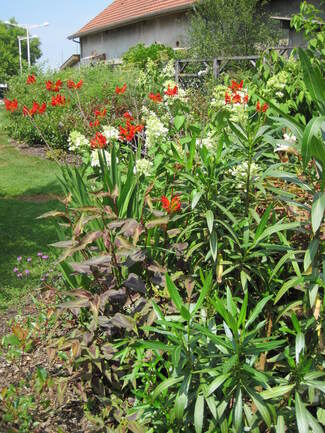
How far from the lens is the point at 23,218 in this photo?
6.75 m

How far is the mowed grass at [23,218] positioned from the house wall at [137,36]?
1192 cm

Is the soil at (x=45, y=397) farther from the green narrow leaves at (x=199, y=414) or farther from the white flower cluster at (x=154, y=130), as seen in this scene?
the white flower cluster at (x=154, y=130)

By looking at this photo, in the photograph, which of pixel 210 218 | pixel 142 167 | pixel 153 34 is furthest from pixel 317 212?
pixel 153 34

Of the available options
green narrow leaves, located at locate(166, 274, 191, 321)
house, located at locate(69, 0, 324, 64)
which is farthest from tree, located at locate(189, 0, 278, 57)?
green narrow leaves, located at locate(166, 274, 191, 321)

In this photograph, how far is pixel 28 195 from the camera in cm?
834

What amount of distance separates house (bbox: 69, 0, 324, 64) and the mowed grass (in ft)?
32.7

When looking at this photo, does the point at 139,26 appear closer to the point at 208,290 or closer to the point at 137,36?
the point at 137,36

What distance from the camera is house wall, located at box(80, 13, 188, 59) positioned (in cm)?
2148

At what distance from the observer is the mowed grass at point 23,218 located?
456 centimetres

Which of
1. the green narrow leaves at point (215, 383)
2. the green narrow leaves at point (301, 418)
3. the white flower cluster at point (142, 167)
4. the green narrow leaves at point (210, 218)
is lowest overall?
the green narrow leaves at point (301, 418)

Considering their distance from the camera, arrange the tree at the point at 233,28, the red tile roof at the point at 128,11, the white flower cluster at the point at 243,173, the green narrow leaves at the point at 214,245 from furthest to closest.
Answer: the red tile roof at the point at 128,11 → the tree at the point at 233,28 → the white flower cluster at the point at 243,173 → the green narrow leaves at the point at 214,245

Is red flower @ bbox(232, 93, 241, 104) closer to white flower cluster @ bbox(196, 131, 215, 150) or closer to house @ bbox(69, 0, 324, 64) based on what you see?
white flower cluster @ bbox(196, 131, 215, 150)

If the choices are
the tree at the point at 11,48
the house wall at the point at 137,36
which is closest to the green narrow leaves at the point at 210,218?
the house wall at the point at 137,36

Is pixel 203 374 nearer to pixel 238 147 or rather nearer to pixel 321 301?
pixel 321 301
